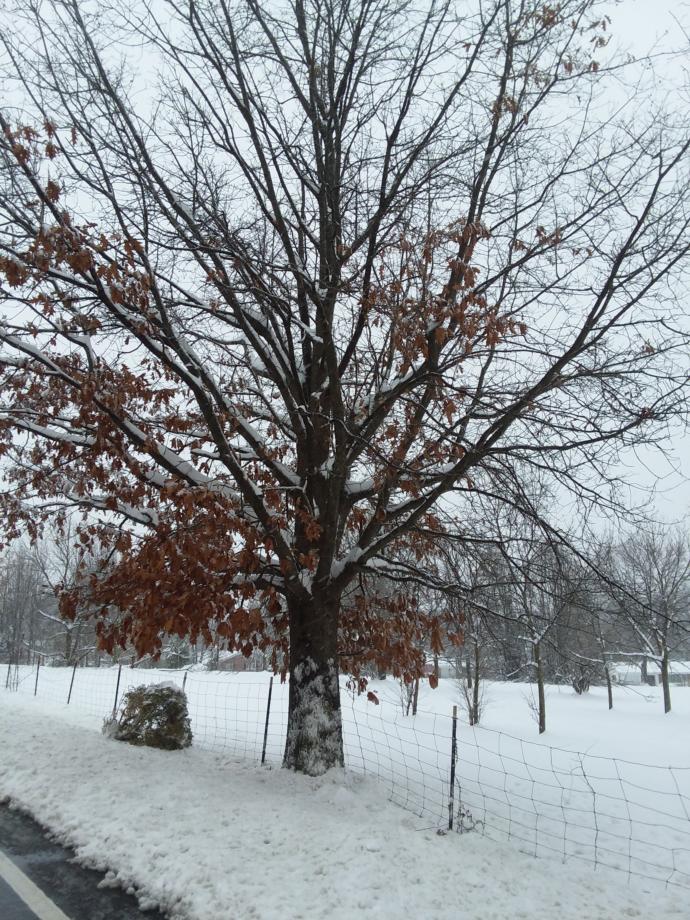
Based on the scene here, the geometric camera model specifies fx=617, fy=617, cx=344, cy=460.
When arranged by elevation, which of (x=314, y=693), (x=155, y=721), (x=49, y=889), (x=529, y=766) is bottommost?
(x=529, y=766)

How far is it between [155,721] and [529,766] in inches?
284

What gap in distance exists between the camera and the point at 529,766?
1153 centimetres

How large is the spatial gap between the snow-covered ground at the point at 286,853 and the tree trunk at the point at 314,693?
0.84 ft

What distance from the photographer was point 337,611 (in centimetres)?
745

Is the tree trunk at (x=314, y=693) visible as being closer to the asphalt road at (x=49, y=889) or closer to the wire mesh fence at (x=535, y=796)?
the wire mesh fence at (x=535, y=796)

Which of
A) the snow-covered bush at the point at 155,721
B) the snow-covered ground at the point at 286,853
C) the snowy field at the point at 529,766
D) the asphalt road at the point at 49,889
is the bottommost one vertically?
the snowy field at the point at 529,766

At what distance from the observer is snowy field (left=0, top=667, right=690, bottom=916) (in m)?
6.26

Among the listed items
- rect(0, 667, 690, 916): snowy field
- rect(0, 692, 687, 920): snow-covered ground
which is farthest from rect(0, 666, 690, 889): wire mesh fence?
rect(0, 692, 687, 920): snow-covered ground

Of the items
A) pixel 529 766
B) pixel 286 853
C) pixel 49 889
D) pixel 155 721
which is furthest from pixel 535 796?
pixel 49 889

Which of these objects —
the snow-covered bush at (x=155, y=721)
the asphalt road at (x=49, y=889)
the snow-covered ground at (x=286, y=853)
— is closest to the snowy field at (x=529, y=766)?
the snow-covered ground at (x=286, y=853)

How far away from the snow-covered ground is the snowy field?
0.38 metres

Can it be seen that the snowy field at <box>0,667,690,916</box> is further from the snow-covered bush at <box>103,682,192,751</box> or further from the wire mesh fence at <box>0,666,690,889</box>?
the snow-covered bush at <box>103,682,192,751</box>

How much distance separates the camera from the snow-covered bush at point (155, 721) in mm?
8000

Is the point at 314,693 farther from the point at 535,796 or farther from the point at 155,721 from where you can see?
the point at 535,796
